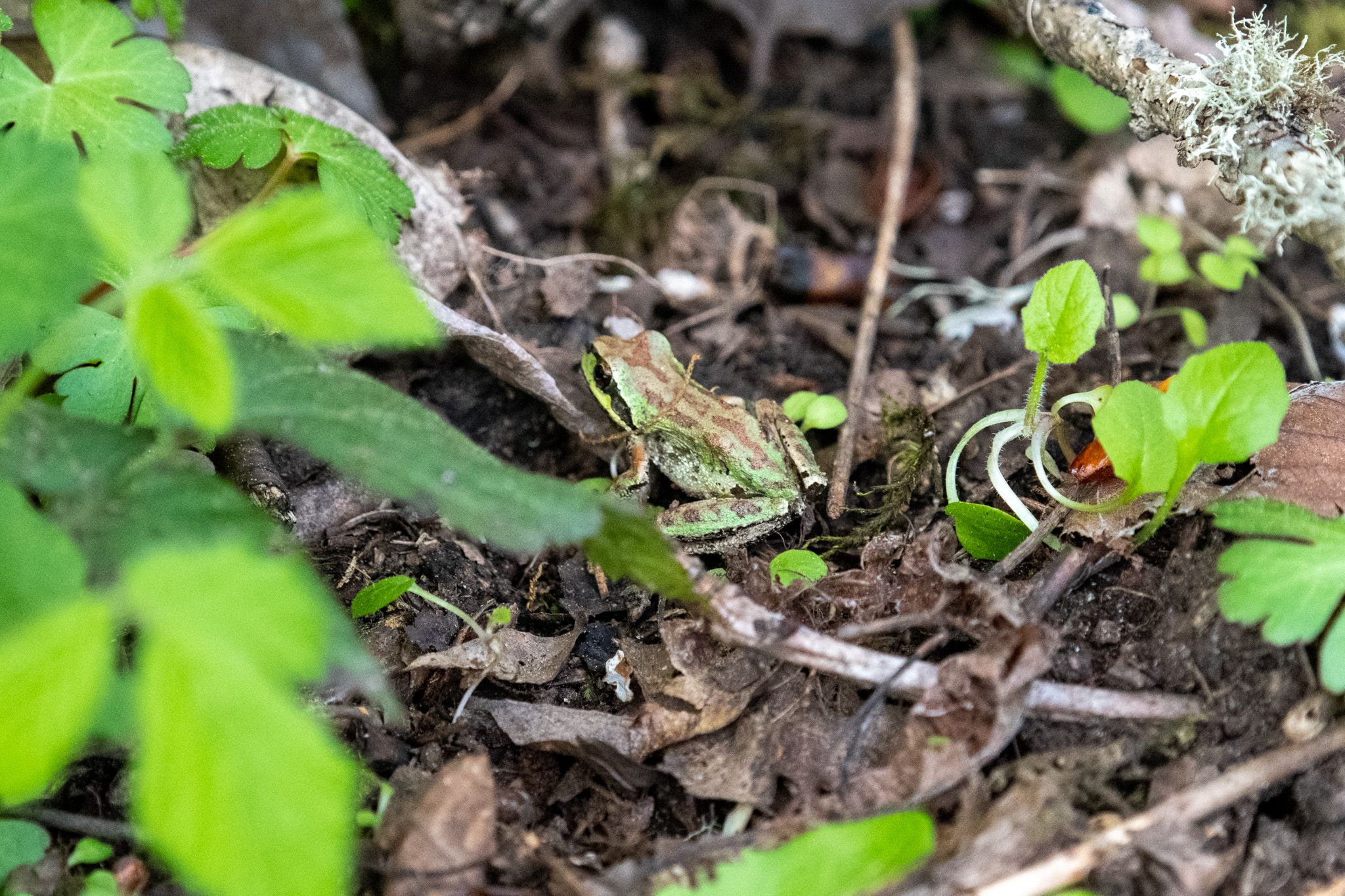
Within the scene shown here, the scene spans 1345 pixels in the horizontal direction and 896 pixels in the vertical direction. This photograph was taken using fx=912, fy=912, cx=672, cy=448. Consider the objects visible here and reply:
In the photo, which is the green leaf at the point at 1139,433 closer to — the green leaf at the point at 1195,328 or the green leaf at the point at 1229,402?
the green leaf at the point at 1229,402

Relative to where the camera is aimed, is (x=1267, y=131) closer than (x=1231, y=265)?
Yes

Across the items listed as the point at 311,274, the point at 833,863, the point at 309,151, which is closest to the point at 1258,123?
the point at 833,863

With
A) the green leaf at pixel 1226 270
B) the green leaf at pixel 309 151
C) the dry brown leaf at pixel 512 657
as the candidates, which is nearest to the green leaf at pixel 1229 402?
the green leaf at pixel 1226 270

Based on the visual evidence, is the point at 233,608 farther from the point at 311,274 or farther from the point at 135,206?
the point at 135,206

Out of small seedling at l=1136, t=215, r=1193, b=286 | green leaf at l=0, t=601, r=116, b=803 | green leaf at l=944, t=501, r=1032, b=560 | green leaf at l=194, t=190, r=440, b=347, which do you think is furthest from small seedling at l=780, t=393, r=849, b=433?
green leaf at l=0, t=601, r=116, b=803

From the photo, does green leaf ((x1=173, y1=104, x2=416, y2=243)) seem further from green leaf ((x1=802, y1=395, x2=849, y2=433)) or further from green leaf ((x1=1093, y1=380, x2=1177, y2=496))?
green leaf ((x1=1093, y1=380, x2=1177, y2=496))

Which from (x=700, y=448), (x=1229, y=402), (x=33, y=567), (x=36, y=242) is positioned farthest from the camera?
(x=700, y=448)

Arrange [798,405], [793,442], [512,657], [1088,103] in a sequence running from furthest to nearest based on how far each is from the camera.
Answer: [1088,103] → [798,405] → [793,442] → [512,657]
